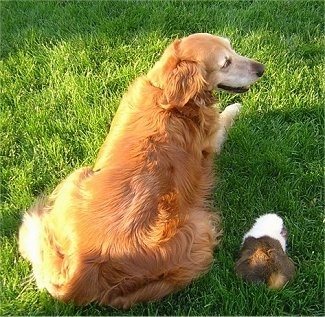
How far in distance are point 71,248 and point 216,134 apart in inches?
58.5

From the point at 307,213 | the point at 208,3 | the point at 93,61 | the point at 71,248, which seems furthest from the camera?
the point at 208,3

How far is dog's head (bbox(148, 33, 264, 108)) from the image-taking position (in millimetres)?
4164

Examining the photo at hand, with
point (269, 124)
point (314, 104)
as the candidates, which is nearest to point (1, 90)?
point (269, 124)

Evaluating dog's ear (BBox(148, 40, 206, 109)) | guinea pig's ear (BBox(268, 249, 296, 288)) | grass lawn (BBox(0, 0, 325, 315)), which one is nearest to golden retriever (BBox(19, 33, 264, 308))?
dog's ear (BBox(148, 40, 206, 109))

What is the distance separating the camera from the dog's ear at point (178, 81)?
164 inches

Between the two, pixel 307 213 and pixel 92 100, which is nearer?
pixel 307 213

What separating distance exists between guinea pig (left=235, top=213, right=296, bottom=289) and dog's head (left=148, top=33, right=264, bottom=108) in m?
1.04

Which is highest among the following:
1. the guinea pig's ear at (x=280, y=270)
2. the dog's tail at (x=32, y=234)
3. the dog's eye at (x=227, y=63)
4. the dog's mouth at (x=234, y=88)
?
the dog's eye at (x=227, y=63)

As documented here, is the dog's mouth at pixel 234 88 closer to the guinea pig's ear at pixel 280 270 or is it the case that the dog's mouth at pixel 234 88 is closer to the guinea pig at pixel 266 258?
the guinea pig at pixel 266 258

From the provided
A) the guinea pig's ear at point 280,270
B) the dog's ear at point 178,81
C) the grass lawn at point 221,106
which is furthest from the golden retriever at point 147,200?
the guinea pig's ear at point 280,270

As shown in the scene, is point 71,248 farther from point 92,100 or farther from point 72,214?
point 92,100

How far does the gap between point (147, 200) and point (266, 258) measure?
0.84 m

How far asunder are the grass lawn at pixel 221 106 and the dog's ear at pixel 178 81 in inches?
28.2

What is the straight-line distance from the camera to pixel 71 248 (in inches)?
143
